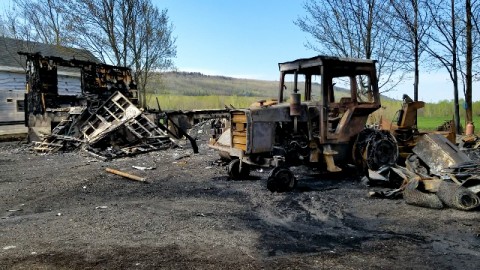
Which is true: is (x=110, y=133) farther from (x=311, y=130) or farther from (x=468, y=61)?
(x=468, y=61)

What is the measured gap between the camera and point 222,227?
213 inches

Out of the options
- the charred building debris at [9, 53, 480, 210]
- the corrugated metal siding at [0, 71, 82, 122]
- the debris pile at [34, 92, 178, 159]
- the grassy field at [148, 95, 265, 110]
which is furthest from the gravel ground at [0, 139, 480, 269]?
the grassy field at [148, 95, 265, 110]

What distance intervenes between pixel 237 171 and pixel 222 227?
136 inches

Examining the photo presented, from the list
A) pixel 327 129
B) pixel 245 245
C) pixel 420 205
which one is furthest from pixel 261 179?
pixel 245 245

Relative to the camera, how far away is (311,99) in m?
8.98

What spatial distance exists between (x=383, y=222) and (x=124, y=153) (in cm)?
918

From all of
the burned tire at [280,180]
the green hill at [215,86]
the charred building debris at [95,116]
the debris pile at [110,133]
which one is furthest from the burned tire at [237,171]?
the green hill at [215,86]

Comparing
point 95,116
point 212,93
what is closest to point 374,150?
point 95,116

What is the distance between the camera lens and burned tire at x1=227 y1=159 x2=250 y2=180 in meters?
8.78

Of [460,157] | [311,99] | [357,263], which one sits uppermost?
[311,99]

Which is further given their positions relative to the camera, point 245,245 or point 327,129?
point 327,129

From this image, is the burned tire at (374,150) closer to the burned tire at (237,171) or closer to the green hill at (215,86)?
the burned tire at (237,171)

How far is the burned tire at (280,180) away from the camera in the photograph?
7512mm

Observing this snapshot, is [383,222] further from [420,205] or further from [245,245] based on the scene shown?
[245,245]
